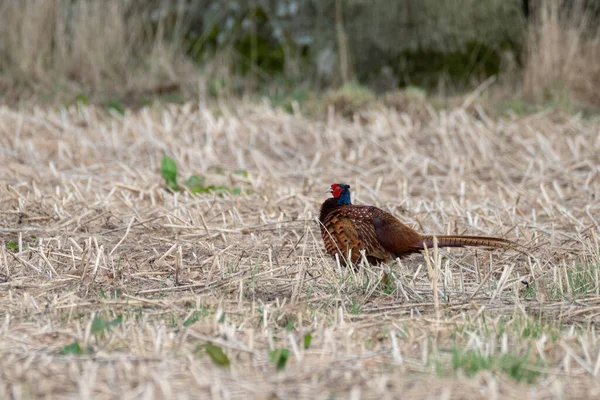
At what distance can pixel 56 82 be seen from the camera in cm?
872

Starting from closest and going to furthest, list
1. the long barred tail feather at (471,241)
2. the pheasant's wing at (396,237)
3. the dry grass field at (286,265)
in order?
the dry grass field at (286,265)
the long barred tail feather at (471,241)
the pheasant's wing at (396,237)

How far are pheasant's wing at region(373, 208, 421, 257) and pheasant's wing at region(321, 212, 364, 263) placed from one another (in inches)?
3.7

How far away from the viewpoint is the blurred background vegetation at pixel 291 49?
8.51 m

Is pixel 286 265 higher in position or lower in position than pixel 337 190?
lower

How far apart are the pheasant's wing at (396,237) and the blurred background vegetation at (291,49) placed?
4921 millimetres

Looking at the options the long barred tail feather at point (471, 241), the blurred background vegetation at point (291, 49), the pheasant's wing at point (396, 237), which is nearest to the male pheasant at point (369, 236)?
the pheasant's wing at point (396, 237)

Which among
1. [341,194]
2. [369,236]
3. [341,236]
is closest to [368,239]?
[369,236]

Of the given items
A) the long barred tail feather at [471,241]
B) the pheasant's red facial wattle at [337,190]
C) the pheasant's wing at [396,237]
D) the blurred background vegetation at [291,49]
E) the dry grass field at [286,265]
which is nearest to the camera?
the dry grass field at [286,265]

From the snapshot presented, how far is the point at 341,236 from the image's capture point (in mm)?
3561

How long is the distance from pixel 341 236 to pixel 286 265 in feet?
0.91

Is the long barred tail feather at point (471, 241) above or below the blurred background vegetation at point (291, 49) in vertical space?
above

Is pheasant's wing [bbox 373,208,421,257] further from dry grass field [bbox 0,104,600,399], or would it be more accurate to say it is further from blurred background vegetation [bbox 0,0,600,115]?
blurred background vegetation [bbox 0,0,600,115]

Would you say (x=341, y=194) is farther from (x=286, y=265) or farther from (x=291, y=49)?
(x=291, y=49)

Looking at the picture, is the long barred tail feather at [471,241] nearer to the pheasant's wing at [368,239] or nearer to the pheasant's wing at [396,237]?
the pheasant's wing at [396,237]
